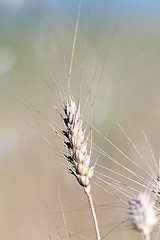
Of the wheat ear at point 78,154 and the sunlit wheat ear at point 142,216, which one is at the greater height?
the sunlit wheat ear at point 142,216

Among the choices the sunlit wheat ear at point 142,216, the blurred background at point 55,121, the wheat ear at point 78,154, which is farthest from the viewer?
the blurred background at point 55,121

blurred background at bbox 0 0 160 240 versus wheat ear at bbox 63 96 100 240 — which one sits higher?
wheat ear at bbox 63 96 100 240

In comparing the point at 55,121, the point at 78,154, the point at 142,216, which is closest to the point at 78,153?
the point at 78,154

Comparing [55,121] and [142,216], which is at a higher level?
[142,216]

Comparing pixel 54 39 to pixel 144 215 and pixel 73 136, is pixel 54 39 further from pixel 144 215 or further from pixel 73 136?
pixel 144 215

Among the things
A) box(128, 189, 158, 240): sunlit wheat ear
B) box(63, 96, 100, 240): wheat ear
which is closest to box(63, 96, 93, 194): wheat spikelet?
box(63, 96, 100, 240): wheat ear

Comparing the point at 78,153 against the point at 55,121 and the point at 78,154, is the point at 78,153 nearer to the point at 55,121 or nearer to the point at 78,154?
the point at 78,154

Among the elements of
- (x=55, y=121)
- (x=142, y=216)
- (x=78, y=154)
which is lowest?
(x=55, y=121)

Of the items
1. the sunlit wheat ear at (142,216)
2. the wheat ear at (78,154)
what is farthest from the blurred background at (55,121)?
the sunlit wheat ear at (142,216)

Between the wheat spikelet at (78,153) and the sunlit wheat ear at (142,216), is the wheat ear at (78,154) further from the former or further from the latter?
the sunlit wheat ear at (142,216)

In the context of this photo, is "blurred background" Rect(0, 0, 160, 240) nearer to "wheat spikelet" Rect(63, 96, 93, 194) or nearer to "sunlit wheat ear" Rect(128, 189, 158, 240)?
"wheat spikelet" Rect(63, 96, 93, 194)

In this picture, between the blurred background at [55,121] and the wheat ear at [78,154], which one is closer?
the wheat ear at [78,154]

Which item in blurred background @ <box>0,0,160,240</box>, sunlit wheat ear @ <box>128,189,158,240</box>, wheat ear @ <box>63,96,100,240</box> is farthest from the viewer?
blurred background @ <box>0,0,160,240</box>
